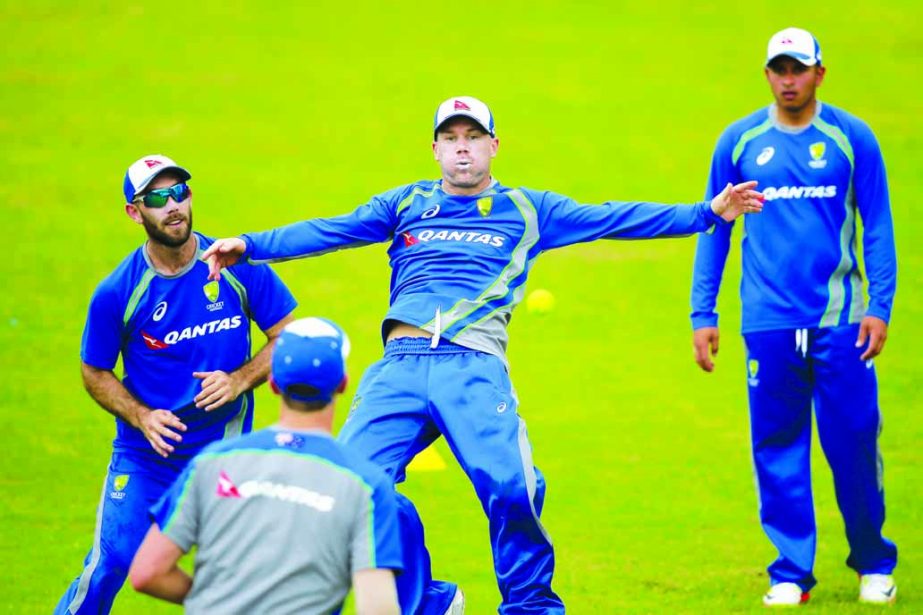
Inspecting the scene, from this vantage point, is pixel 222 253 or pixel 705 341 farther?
pixel 705 341

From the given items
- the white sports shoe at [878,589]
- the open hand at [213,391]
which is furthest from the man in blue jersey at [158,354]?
the white sports shoe at [878,589]

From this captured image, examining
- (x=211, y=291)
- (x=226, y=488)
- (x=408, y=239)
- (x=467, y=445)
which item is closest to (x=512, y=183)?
(x=408, y=239)

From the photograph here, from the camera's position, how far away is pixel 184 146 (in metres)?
20.8

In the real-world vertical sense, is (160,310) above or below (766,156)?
below

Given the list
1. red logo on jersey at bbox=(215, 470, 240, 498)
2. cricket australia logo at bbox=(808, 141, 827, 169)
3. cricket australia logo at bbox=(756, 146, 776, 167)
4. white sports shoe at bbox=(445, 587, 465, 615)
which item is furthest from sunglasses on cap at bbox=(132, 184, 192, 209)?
cricket australia logo at bbox=(808, 141, 827, 169)

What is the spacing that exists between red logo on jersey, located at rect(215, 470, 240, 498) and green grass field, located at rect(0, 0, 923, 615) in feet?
14.2

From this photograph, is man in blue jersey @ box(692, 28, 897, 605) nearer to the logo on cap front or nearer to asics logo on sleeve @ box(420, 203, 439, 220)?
asics logo on sleeve @ box(420, 203, 439, 220)

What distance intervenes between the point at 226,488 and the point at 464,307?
2.77 meters

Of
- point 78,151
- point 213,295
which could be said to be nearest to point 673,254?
point 78,151

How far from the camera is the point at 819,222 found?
8656mm

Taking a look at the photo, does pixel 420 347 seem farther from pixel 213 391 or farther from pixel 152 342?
pixel 152 342

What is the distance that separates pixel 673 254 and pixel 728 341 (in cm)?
282

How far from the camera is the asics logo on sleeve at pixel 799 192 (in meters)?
8.64

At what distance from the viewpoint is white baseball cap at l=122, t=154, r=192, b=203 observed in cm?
769
